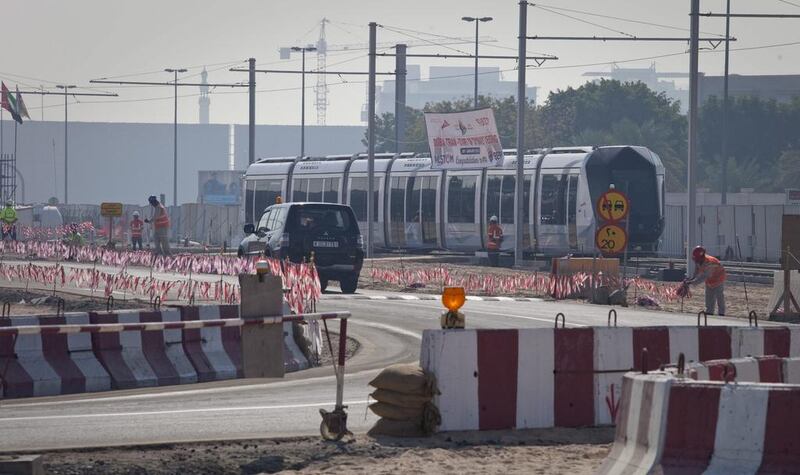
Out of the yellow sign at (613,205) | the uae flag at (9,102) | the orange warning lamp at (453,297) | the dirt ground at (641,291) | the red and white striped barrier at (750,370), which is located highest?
the uae flag at (9,102)

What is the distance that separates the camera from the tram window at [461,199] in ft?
169

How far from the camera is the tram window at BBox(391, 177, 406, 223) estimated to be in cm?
5416

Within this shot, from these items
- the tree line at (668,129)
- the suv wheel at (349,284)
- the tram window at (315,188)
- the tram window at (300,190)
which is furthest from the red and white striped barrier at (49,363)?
the tree line at (668,129)

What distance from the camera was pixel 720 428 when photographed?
9.41 meters

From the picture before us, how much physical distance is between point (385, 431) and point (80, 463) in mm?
2685

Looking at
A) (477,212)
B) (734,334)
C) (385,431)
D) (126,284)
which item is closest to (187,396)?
(385,431)

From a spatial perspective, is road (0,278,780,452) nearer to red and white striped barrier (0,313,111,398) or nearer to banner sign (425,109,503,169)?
red and white striped barrier (0,313,111,398)

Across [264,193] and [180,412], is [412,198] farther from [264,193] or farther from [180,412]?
[180,412]

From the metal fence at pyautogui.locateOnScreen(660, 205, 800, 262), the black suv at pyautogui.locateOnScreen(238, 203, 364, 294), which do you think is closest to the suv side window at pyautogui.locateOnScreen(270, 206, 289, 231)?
the black suv at pyautogui.locateOnScreen(238, 203, 364, 294)

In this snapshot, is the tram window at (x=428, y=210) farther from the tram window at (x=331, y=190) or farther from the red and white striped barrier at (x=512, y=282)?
the red and white striped barrier at (x=512, y=282)

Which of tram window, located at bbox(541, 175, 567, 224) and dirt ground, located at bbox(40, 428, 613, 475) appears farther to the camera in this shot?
tram window, located at bbox(541, 175, 567, 224)

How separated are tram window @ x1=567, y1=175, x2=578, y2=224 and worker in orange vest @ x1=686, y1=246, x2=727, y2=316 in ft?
57.3

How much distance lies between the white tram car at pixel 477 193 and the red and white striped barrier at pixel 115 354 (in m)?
28.4

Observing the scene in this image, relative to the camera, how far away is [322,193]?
56.6 metres
